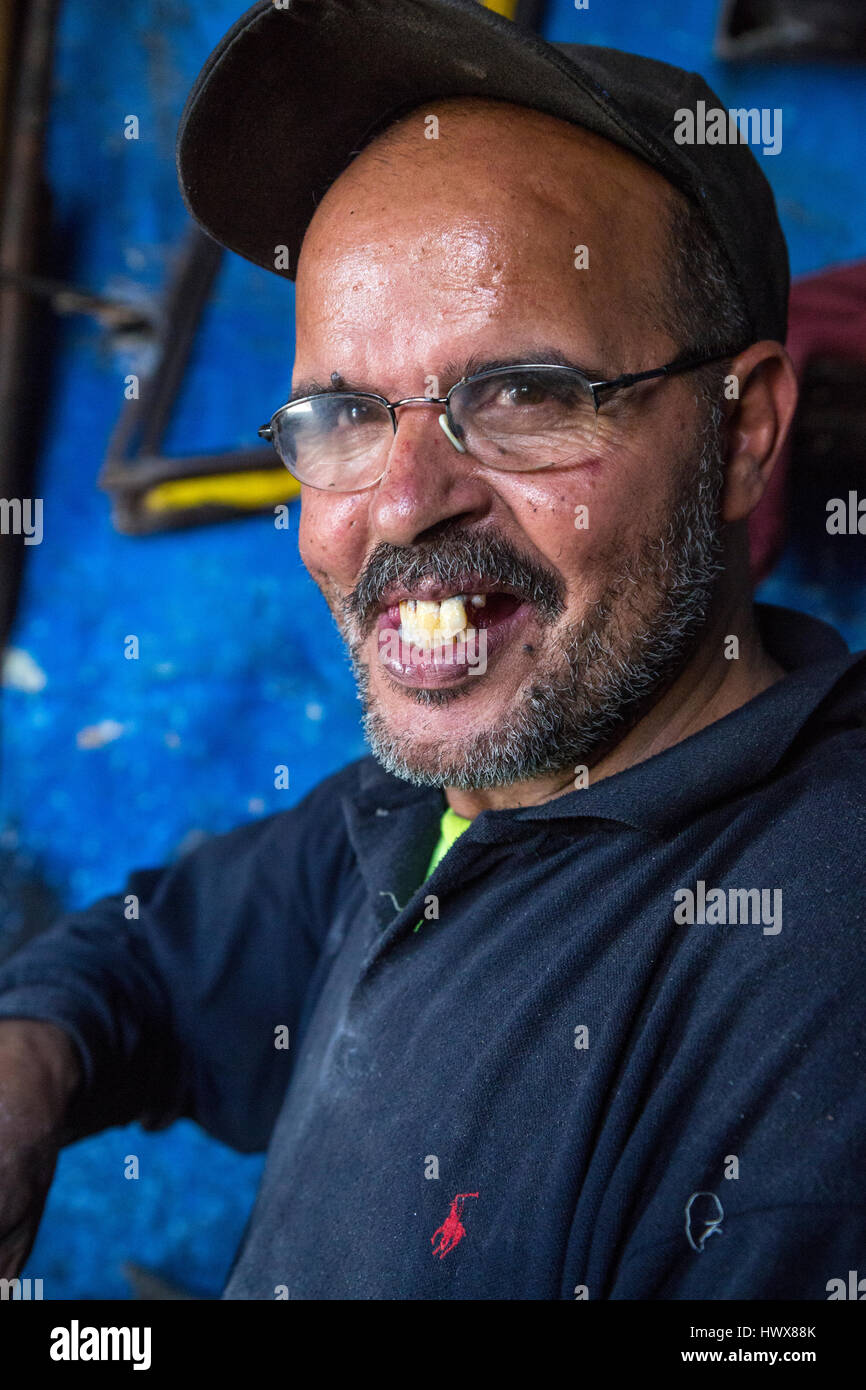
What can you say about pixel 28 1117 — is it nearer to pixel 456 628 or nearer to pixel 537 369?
pixel 456 628

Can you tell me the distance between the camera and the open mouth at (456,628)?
1.03m

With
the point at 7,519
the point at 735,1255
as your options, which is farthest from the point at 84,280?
the point at 735,1255

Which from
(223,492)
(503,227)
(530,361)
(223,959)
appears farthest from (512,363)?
(223,492)

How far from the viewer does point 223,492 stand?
1.99m

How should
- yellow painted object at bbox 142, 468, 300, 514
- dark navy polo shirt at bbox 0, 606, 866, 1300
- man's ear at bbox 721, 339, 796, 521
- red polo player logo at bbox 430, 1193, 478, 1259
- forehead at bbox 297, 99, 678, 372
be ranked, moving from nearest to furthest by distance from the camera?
dark navy polo shirt at bbox 0, 606, 866, 1300 → red polo player logo at bbox 430, 1193, 478, 1259 → forehead at bbox 297, 99, 678, 372 → man's ear at bbox 721, 339, 796, 521 → yellow painted object at bbox 142, 468, 300, 514

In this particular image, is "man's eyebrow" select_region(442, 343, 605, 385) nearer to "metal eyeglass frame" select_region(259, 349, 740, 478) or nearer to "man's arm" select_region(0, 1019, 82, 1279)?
"metal eyeglass frame" select_region(259, 349, 740, 478)

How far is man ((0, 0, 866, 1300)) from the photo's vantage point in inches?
30.7

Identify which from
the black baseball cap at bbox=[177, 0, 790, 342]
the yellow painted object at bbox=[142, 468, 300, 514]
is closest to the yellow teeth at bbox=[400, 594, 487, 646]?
the black baseball cap at bbox=[177, 0, 790, 342]

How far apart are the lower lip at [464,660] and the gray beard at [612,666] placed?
0.05 ft

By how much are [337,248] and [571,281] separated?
0.29 metres

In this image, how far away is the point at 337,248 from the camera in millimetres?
1116

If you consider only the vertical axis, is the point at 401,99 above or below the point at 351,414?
above

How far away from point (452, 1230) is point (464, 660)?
1.76 ft

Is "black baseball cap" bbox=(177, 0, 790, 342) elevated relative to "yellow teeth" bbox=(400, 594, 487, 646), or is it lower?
elevated
